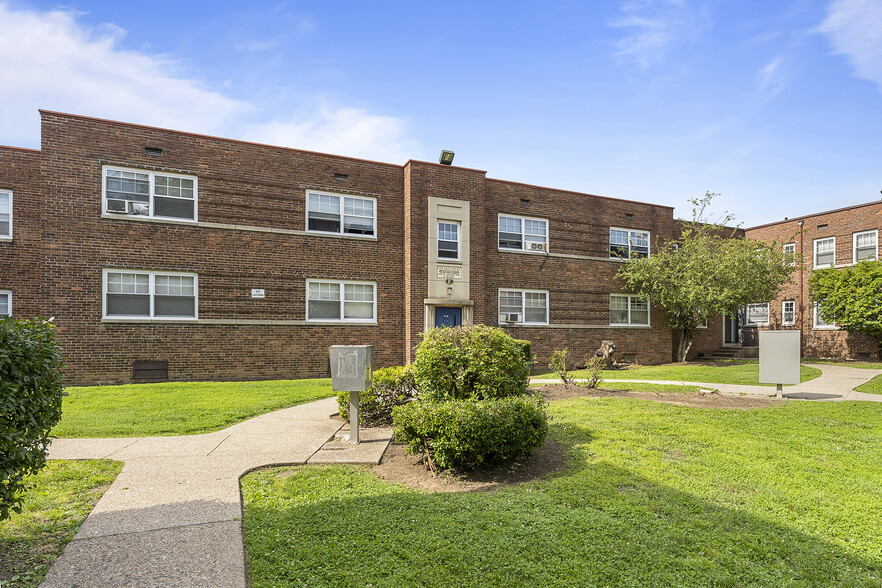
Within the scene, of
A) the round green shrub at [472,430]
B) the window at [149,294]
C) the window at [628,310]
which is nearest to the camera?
the round green shrub at [472,430]

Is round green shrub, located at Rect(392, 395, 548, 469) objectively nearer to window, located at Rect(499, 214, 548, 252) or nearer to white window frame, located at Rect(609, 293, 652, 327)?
window, located at Rect(499, 214, 548, 252)

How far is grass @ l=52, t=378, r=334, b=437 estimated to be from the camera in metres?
7.49

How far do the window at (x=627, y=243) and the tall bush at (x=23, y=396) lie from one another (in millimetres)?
19996

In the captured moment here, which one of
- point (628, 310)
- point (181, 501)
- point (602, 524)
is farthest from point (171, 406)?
point (628, 310)

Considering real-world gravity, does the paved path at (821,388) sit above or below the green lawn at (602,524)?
below

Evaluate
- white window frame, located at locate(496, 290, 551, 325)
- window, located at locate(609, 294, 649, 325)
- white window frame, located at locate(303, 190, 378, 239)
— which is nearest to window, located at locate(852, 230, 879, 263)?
window, located at locate(609, 294, 649, 325)

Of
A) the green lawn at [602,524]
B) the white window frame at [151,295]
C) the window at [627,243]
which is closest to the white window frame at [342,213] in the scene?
the white window frame at [151,295]

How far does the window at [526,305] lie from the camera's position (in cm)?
1828

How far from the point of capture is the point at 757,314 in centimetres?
2656

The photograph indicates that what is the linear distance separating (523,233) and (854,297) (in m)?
14.1

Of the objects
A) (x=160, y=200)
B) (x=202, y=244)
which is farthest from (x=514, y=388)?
(x=160, y=200)

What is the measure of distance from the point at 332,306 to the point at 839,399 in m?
13.5

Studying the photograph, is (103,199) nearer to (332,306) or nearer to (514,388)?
(332,306)

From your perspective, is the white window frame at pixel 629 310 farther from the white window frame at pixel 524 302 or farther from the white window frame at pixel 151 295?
the white window frame at pixel 151 295
